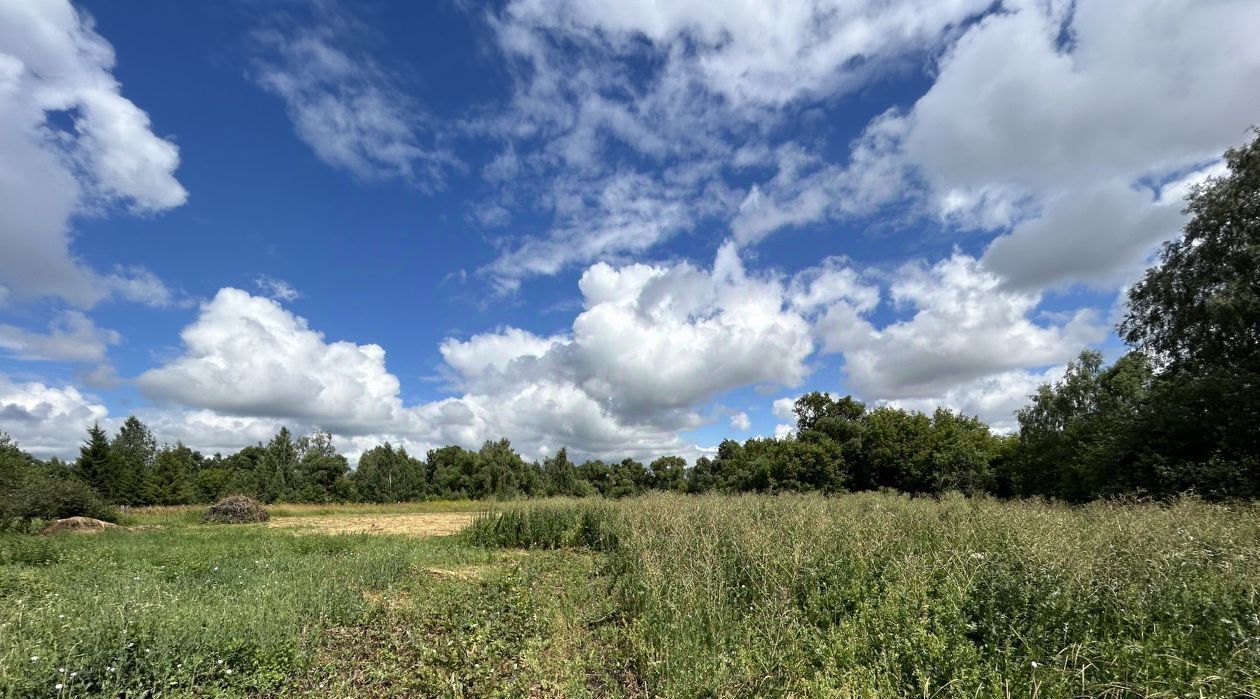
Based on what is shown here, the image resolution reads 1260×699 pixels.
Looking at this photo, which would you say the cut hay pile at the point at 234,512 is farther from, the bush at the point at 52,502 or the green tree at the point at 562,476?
the green tree at the point at 562,476

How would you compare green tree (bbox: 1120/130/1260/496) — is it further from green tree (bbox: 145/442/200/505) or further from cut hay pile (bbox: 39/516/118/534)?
green tree (bbox: 145/442/200/505)

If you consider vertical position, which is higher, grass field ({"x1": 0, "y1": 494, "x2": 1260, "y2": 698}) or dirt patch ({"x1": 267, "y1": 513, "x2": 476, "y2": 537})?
grass field ({"x1": 0, "y1": 494, "x2": 1260, "y2": 698})

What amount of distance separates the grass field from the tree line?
9439 mm

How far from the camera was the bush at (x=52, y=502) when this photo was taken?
757 inches

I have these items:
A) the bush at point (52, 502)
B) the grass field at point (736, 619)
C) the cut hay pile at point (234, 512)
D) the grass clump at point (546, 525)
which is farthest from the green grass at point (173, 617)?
the cut hay pile at point (234, 512)

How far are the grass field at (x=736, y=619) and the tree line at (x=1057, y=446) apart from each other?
9439mm

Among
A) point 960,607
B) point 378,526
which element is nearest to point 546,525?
point 378,526

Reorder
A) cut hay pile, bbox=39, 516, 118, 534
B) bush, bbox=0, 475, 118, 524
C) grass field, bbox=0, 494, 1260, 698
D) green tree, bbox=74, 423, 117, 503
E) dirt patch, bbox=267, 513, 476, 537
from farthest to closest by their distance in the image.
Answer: green tree, bbox=74, 423, 117, 503 < dirt patch, bbox=267, 513, 476, 537 < bush, bbox=0, 475, 118, 524 < cut hay pile, bbox=39, 516, 118, 534 < grass field, bbox=0, 494, 1260, 698

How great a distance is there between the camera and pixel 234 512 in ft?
87.5

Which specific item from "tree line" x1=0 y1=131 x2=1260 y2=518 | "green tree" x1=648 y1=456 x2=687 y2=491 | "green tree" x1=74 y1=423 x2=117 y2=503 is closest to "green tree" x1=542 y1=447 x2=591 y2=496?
"tree line" x1=0 y1=131 x2=1260 y2=518

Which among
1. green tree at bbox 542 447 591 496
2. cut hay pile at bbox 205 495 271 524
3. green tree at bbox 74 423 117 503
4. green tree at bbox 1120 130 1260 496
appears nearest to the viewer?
green tree at bbox 1120 130 1260 496

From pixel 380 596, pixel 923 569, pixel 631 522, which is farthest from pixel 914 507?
pixel 380 596

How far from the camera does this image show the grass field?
4.38m

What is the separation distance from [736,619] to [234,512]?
98.1 ft
